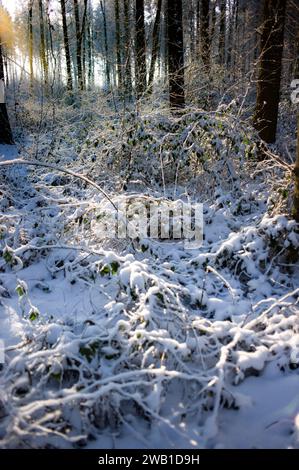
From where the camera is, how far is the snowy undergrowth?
6.31 ft

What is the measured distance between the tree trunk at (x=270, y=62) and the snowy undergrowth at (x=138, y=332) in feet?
12.6

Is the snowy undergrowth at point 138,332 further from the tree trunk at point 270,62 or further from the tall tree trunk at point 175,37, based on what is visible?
the tall tree trunk at point 175,37

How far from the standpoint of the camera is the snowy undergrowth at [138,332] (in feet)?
6.31

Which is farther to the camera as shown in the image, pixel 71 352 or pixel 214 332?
pixel 214 332

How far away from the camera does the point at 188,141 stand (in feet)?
16.0

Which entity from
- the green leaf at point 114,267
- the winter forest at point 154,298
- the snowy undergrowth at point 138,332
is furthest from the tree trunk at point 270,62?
the green leaf at point 114,267

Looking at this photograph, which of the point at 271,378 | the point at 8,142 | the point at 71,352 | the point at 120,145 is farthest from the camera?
the point at 8,142

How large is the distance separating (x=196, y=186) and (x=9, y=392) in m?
3.50

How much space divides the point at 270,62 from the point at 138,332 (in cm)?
622
